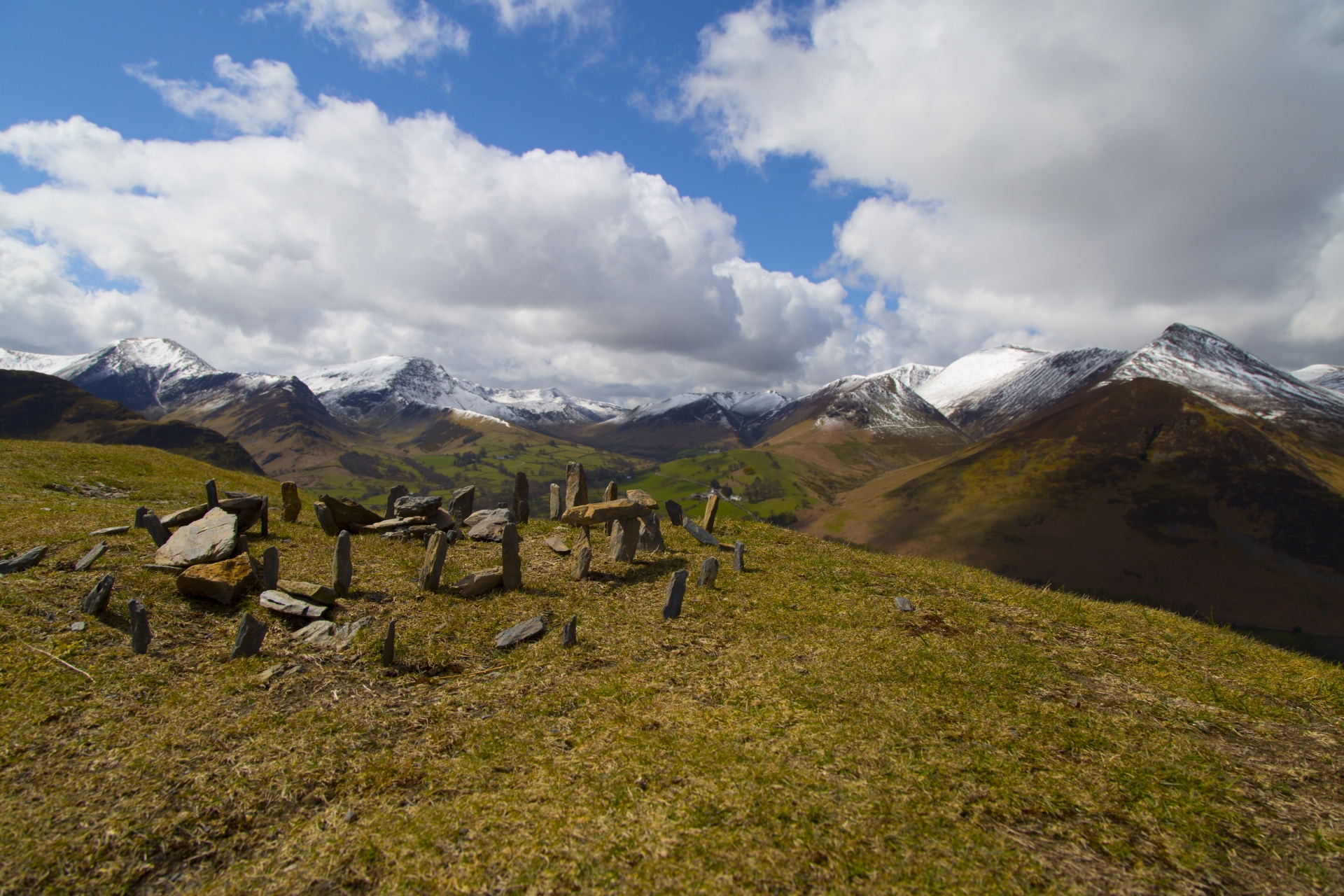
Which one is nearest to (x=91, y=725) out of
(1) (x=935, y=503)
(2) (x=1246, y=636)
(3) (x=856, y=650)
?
(3) (x=856, y=650)

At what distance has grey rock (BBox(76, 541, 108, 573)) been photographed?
541 inches

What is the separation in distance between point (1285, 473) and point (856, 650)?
798 ft

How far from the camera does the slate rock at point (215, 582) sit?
1318 centimetres

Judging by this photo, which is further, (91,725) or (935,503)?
(935,503)

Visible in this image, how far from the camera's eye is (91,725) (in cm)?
892

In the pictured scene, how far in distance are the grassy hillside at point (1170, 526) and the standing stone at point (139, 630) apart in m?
151

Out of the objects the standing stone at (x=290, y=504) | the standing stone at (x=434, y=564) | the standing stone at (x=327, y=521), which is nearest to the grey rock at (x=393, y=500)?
the standing stone at (x=327, y=521)

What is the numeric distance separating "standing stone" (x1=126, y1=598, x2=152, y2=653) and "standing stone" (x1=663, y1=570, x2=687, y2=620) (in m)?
11.1

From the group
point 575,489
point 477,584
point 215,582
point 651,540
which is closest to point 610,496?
point 575,489

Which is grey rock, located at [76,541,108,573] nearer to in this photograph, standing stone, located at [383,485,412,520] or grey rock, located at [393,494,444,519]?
standing stone, located at [383,485,412,520]

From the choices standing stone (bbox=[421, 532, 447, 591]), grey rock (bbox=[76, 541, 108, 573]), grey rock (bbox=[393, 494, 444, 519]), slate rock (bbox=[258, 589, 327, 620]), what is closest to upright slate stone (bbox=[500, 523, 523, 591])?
standing stone (bbox=[421, 532, 447, 591])

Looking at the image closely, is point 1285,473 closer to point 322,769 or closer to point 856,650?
point 856,650

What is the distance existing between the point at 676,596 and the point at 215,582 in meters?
11.2

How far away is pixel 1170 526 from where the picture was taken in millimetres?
162875
